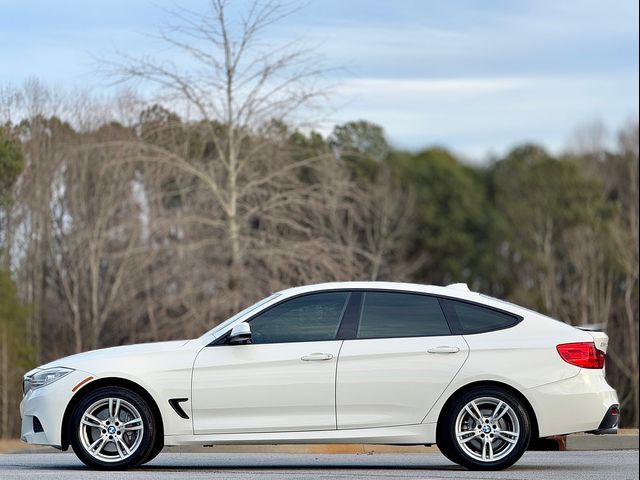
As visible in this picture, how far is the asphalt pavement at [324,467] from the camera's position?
1032 cm

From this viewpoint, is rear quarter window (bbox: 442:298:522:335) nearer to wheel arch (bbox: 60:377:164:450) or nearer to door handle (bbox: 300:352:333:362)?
door handle (bbox: 300:352:333:362)

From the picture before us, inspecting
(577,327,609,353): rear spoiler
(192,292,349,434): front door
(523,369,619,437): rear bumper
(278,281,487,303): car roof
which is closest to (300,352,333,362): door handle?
(192,292,349,434): front door

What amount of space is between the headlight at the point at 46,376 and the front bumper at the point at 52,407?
0.04 meters

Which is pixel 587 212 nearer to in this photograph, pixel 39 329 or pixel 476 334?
pixel 39 329

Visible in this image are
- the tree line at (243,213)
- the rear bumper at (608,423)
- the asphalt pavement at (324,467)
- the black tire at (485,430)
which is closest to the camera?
the asphalt pavement at (324,467)

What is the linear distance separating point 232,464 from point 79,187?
33834mm

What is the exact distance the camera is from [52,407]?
11.0 metres

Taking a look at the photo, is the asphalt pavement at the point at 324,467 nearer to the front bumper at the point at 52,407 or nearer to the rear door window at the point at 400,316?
the front bumper at the point at 52,407

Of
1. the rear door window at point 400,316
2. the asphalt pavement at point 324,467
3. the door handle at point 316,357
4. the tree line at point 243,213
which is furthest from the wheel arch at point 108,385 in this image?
the tree line at point 243,213

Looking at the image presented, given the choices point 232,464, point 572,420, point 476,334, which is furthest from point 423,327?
point 232,464

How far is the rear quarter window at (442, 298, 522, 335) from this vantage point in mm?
10984

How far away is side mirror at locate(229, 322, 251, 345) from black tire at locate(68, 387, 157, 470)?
34.9 inches

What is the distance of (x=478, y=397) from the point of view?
1073 cm

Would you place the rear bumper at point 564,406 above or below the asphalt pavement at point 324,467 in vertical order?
above
